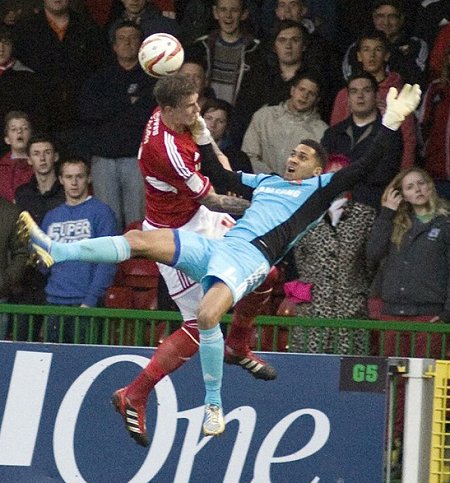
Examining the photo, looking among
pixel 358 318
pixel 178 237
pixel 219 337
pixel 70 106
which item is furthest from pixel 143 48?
pixel 70 106

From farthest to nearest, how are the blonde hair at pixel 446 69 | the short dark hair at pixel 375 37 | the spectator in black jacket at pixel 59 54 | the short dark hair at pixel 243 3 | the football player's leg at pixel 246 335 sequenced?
the spectator in black jacket at pixel 59 54 → the short dark hair at pixel 243 3 → the short dark hair at pixel 375 37 → the blonde hair at pixel 446 69 → the football player's leg at pixel 246 335

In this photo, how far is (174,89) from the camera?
9820 millimetres

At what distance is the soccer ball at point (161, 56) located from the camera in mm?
9891

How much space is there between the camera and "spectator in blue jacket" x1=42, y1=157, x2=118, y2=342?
12.1 meters

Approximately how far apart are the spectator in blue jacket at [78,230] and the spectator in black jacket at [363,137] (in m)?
1.88

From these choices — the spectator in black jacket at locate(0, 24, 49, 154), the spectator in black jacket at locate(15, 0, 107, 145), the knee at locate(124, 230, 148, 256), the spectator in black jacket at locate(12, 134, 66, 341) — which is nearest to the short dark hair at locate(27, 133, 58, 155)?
the spectator in black jacket at locate(12, 134, 66, 341)

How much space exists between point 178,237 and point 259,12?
5.70 m

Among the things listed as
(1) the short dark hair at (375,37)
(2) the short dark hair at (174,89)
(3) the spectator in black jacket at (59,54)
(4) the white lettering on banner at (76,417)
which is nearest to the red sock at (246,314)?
(4) the white lettering on banner at (76,417)

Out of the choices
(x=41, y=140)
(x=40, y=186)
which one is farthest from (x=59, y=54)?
(x=40, y=186)

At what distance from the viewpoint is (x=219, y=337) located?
30.9 ft

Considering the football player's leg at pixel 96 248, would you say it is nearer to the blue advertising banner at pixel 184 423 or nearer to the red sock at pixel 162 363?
the red sock at pixel 162 363

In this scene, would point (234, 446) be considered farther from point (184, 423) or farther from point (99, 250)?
point (99, 250)

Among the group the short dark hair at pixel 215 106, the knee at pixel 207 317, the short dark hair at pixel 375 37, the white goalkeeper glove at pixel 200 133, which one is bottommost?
the knee at pixel 207 317

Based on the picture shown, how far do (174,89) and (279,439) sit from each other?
2597 millimetres
